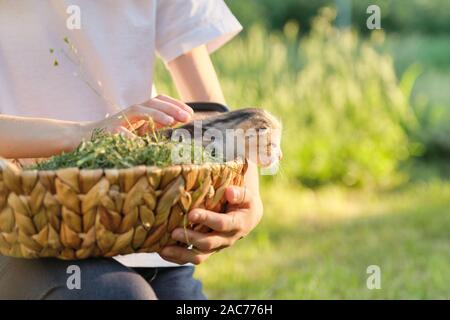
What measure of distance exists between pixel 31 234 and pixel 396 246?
280cm

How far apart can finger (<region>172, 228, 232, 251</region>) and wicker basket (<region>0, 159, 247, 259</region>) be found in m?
0.02

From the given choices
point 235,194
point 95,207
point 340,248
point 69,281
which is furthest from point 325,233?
point 95,207

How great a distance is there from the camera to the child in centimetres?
163

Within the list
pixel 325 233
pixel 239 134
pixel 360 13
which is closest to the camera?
pixel 239 134

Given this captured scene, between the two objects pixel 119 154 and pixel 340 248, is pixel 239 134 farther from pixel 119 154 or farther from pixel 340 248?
pixel 340 248

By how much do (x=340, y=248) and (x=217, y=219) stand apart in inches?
100

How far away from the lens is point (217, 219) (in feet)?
5.01

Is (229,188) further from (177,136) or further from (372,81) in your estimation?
(372,81)

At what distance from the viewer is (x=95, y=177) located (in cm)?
132

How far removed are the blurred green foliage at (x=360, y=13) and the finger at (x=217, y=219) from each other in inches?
249

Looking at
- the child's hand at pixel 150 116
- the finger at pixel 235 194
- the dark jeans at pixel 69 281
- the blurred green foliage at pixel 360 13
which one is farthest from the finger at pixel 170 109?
the blurred green foliage at pixel 360 13

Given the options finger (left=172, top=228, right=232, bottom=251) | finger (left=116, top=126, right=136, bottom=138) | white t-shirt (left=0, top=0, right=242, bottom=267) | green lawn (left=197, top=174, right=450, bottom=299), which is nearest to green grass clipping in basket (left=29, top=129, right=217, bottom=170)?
finger (left=116, top=126, right=136, bottom=138)

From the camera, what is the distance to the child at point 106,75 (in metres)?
1.63

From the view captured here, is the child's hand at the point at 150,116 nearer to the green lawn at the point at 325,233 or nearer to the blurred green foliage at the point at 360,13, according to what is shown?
the green lawn at the point at 325,233
